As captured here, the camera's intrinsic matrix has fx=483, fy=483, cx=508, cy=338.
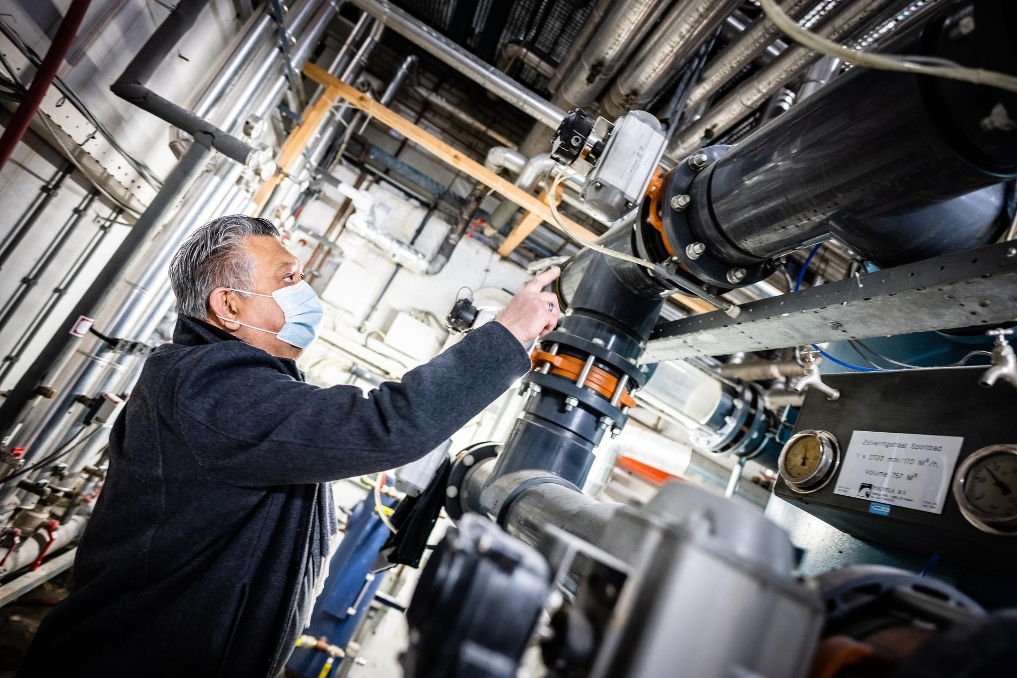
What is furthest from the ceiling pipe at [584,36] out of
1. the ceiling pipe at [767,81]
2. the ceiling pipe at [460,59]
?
the ceiling pipe at [767,81]

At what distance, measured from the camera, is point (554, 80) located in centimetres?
373

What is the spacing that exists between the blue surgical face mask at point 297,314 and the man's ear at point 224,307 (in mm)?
18

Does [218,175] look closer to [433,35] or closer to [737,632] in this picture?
[433,35]

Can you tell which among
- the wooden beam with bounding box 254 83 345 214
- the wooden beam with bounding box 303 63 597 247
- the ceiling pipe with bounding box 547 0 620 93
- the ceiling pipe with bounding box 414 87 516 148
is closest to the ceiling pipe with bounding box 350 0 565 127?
the ceiling pipe with bounding box 547 0 620 93

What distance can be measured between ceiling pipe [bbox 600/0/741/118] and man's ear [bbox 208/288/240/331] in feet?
7.83

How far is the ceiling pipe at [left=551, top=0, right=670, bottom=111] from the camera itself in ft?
8.03

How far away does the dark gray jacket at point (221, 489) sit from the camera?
0.83 metres

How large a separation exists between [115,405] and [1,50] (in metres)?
1.49

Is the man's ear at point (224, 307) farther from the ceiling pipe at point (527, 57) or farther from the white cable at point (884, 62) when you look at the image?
the ceiling pipe at point (527, 57)

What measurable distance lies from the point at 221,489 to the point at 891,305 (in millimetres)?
1255

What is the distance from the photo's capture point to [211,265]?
110 centimetres

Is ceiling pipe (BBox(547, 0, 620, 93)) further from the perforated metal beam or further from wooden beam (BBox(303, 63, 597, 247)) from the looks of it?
the perforated metal beam

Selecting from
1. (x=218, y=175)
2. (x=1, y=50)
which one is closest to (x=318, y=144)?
(x=218, y=175)

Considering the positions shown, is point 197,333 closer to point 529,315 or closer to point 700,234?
point 529,315
